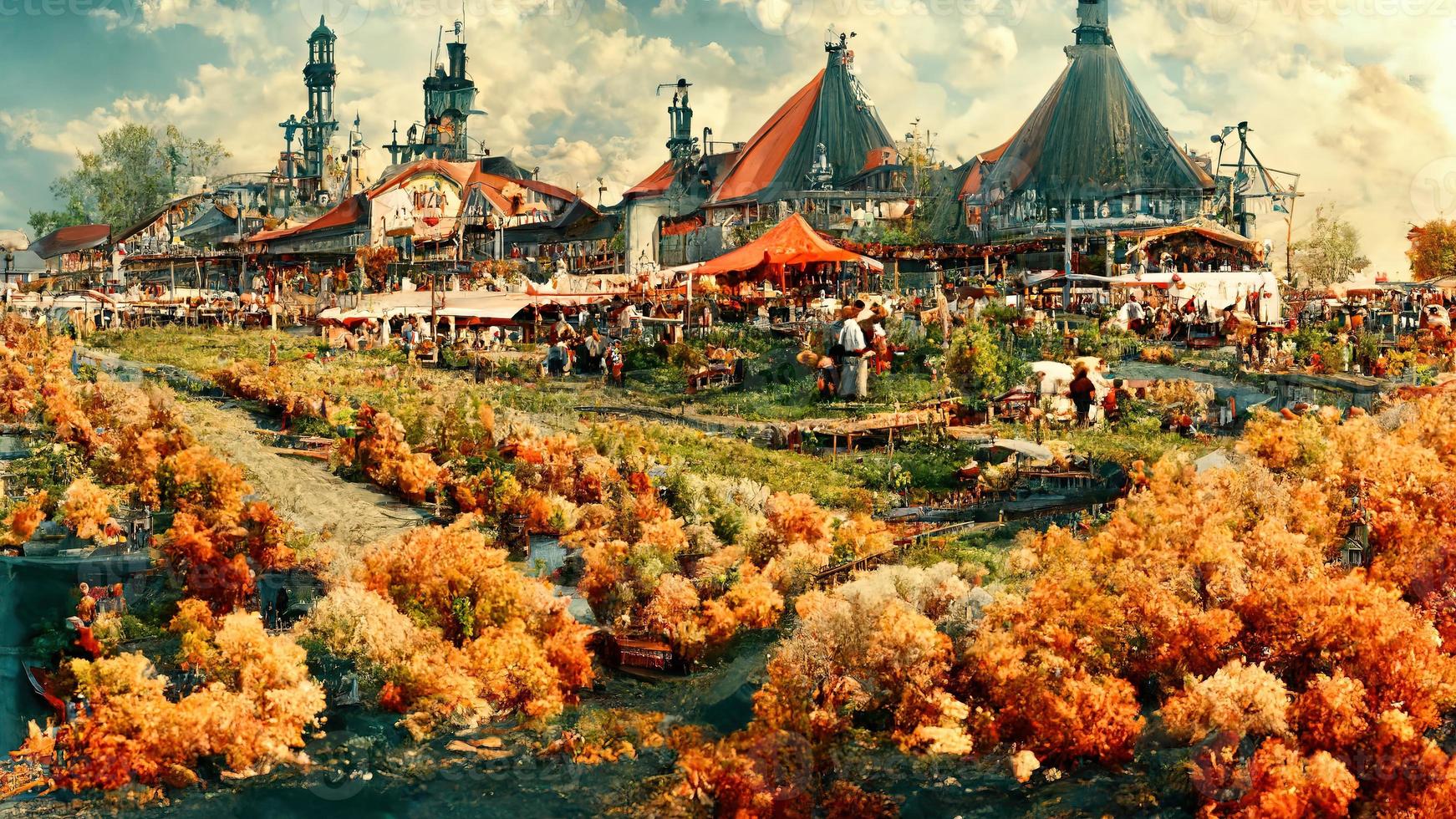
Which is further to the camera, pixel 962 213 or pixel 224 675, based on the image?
pixel 962 213

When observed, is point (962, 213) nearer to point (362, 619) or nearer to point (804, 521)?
point (804, 521)

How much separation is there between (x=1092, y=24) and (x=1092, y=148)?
7.35 m

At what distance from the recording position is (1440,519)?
21.8 metres

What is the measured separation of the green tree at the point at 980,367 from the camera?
1218 inches

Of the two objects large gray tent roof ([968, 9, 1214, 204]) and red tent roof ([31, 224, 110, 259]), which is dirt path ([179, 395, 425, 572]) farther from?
red tent roof ([31, 224, 110, 259])

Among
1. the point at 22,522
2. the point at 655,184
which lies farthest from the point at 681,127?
the point at 22,522

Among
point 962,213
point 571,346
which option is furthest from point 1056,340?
point 962,213

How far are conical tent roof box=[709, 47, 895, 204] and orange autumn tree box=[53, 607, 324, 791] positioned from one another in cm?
4257

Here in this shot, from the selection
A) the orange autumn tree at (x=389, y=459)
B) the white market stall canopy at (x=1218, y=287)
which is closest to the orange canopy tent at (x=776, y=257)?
the white market stall canopy at (x=1218, y=287)

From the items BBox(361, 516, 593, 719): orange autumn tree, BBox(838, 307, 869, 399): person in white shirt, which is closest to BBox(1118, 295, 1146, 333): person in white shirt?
BBox(838, 307, 869, 399): person in white shirt

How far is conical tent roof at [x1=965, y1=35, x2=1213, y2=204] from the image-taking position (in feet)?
184

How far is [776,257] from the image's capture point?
1656 inches

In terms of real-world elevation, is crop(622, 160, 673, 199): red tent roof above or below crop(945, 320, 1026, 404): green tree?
above

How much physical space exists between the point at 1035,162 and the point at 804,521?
124 feet
